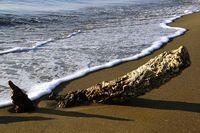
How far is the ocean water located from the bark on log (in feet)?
2.21

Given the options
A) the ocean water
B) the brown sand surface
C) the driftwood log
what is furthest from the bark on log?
the ocean water

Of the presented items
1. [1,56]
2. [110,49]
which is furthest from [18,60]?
[110,49]

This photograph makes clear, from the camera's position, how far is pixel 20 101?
473cm

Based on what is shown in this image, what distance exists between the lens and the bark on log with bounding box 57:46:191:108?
15.5 ft

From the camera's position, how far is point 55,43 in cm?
970

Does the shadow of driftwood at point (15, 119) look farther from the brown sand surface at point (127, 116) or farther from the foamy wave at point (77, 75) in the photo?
the foamy wave at point (77, 75)

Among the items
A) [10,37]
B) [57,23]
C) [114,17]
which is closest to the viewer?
[10,37]

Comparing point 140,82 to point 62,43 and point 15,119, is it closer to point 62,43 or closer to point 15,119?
point 15,119

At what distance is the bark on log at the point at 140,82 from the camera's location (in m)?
4.71

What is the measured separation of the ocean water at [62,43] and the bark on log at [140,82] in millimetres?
675

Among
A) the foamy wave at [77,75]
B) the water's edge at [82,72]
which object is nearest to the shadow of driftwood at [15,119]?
the water's edge at [82,72]

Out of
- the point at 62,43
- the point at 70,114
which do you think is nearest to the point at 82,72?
the point at 70,114

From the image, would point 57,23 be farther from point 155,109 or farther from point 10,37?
point 155,109

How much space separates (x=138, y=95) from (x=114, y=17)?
11464 mm
